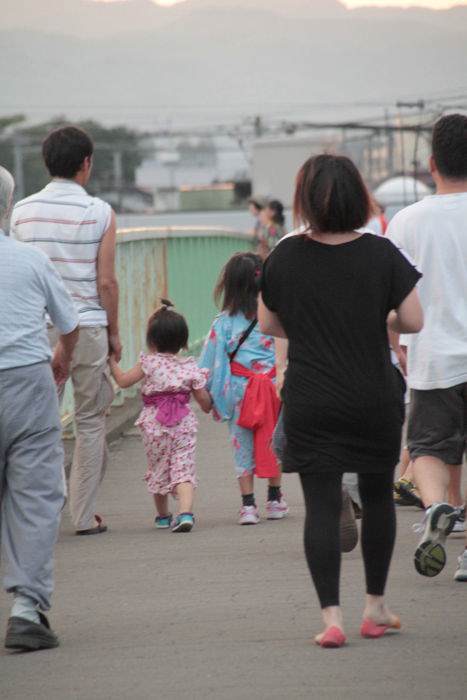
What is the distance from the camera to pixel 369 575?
17.9 feet

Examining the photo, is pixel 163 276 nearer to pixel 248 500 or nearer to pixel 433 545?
pixel 248 500

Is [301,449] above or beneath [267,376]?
above

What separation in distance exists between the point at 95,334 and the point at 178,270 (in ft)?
30.4

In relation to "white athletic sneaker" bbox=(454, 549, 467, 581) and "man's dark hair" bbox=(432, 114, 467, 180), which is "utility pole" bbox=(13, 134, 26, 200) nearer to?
"man's dark hair" bbox=(432, 114, 467, 180)

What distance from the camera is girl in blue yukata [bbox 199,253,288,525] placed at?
27.8 ft

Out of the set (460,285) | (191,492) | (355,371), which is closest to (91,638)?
(355,371)

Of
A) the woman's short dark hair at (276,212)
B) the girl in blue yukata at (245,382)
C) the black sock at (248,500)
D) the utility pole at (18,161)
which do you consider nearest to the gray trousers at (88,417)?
the girl in blue yukata at (245,382)

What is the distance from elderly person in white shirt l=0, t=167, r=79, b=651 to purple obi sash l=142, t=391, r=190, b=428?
8.86 feet

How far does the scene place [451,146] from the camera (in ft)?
21.1

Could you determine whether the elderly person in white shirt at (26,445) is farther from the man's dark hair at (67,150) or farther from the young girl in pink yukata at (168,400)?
the young girl in pink yukata at (168,400)

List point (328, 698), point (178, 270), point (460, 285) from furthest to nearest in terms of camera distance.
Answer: point (178, 270), point (460, 285), point (328, 698)

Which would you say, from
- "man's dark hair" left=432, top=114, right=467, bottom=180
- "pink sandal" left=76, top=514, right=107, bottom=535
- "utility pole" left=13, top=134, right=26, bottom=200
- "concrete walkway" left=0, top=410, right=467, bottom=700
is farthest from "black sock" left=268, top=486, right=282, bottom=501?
"utility pole" left=13, top=134, right=26, bottom=200

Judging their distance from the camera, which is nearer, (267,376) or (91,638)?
(91,638)

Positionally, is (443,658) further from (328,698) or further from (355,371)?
(355,371)
